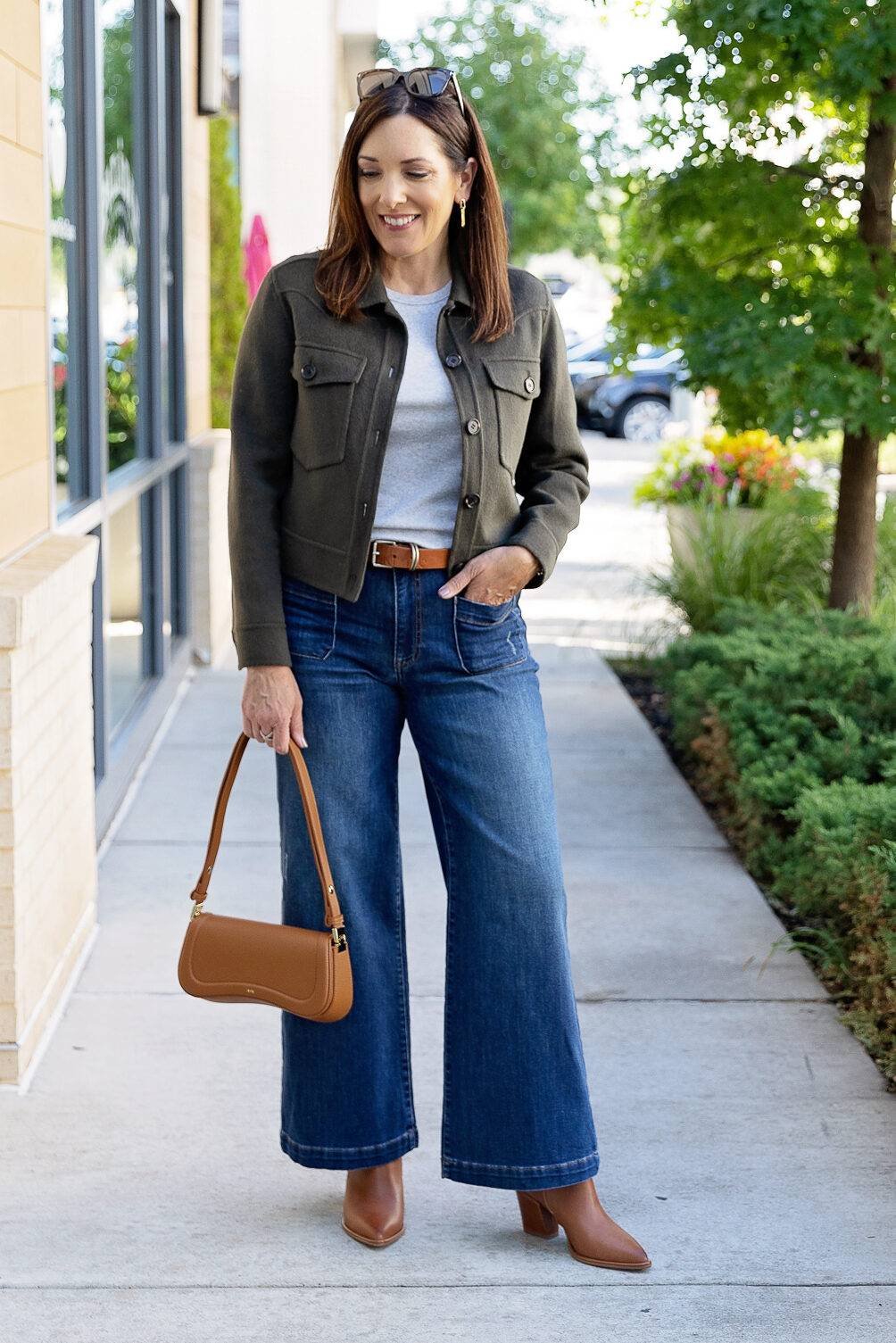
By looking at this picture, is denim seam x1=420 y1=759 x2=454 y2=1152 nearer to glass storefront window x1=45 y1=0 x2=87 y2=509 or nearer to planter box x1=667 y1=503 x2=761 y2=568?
glass storefront window x1=45 y1=0 x2=87 y2=509

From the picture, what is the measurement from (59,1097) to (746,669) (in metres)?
2.87

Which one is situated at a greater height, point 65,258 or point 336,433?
point 65,258

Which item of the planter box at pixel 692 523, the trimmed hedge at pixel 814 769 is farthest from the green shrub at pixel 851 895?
the planter box at pixel 692 523

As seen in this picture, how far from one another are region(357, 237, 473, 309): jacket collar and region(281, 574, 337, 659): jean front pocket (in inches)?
18.1

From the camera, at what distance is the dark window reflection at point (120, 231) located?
19.3ft

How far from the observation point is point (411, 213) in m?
2.58

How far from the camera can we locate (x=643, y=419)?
2300cm

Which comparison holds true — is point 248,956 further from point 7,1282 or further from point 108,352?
point 108,352

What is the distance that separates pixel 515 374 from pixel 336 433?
0.31m

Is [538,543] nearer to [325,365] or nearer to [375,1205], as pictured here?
[325,365]

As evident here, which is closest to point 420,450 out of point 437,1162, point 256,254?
point 437,1162

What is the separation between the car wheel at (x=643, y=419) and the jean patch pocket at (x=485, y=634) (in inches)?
807

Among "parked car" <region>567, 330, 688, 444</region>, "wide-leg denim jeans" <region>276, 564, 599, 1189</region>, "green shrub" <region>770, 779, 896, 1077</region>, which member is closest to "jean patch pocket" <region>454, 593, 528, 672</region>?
A: "wide-leg denim jeans" <region>276, 564, 599, 1189</region>

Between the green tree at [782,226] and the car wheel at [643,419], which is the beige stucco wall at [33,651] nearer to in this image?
the green tree at [782,226]
